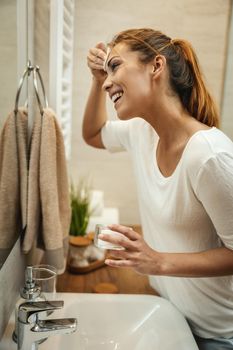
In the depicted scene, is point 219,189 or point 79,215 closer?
point 219,189

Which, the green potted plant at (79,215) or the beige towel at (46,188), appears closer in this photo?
the beige towel at (46,188)

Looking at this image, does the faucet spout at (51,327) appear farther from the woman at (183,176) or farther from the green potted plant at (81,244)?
the green potted plant at (81,244)

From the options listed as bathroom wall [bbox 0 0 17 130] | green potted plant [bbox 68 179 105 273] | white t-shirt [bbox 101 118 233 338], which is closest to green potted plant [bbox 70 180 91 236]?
green potted plant [bbox 68 179 105 273]

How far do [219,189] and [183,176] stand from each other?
0.11m

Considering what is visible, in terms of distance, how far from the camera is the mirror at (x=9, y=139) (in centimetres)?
79

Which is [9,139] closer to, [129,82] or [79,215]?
[129,82]

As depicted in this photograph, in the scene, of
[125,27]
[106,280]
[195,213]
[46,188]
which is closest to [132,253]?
[195,213]

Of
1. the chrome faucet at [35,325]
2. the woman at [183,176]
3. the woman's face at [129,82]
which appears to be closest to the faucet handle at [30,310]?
the chrome faucet at [35,325]

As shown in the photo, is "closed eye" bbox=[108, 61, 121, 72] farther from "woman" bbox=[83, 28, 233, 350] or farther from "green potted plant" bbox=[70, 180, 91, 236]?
"green potted plant" bbox=[70, 180, 91, 236]

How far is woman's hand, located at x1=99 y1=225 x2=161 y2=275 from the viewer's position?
71 centimetres


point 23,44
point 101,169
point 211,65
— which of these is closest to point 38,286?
point 23,44

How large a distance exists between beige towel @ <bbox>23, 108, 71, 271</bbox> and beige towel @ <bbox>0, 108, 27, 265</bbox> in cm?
3

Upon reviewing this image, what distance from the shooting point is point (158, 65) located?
92 centimetres

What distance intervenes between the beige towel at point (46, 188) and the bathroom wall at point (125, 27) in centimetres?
66
